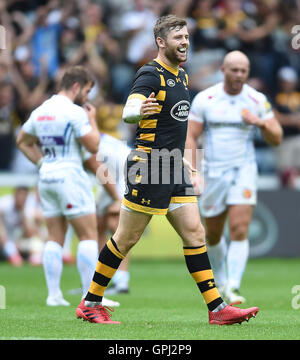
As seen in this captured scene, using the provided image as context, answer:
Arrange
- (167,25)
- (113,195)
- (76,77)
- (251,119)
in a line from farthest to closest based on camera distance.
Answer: (113,195) < (251,119) < (76,77) < (167,25)

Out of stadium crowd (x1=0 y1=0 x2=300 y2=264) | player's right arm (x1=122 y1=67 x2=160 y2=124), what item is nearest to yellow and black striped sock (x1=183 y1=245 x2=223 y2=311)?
player's right arm (x1=122 y1=67 x2=160 y2=124)

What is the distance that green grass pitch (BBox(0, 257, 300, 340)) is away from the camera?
5.90 metres

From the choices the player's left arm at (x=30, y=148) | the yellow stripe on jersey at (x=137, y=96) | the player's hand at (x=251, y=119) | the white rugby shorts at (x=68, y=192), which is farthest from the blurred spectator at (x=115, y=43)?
the yellow stripe on jersey at (x=137, y=96)

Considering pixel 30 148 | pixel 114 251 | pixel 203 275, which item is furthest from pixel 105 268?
pixel 30 148

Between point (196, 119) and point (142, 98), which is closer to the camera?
point (142, 98)

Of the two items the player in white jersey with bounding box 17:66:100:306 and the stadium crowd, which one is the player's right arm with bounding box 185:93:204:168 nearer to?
the player in white jersey with bounding box 17:66:100:306

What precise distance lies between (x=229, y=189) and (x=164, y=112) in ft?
8.77

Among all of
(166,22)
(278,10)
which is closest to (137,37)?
(278,10)

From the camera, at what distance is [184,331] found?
6.04 m

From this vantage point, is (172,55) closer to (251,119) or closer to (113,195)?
(251,119)

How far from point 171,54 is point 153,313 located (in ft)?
8.32

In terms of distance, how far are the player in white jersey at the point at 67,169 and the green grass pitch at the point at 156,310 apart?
537 mm

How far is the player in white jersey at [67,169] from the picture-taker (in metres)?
7.88

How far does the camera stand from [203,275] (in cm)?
645
